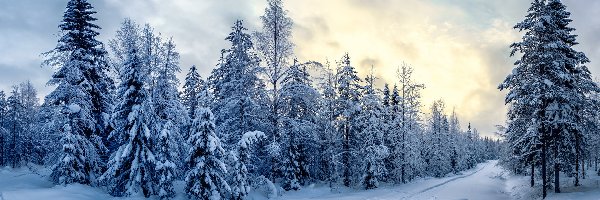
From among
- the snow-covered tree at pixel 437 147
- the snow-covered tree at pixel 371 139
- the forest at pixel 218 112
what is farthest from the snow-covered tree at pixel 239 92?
the snow-covered tree at pixel 437 147

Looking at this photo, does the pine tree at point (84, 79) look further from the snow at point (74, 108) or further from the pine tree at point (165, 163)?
the pine tree at point (165, 163)

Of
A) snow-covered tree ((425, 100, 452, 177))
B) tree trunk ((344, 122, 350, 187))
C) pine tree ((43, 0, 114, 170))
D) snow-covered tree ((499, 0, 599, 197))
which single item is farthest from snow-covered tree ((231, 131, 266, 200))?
snow-covered tree ((425, 100, 452, 177))

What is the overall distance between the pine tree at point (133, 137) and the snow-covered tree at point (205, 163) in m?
2.49

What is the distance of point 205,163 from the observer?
843 inches

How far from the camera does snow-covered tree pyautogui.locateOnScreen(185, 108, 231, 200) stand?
69.5ft

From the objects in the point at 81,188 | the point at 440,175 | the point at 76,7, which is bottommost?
the point at 440,175

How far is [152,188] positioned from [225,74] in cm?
978

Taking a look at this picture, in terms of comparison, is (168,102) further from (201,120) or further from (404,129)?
(404,129)

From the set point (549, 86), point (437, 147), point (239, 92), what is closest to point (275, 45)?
point (239, 92)

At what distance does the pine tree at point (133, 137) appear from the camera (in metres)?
21.8

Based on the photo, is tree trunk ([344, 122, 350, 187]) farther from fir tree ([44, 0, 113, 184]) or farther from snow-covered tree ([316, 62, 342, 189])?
fir tree ([44, 0, 113, 184])

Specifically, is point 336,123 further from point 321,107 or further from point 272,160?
point 272,160

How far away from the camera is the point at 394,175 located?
1567 inches

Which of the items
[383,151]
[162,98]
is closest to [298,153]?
[383,151]
